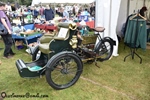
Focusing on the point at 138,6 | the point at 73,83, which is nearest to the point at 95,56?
the point at 73,83

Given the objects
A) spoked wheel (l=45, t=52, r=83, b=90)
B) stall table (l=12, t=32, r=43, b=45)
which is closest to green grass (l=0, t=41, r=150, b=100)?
spoked wheel (l=45, t=52, r=83, b=90)

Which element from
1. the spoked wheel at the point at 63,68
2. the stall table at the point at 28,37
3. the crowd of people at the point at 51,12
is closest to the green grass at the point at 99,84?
the spoked wheel at the point at 63,68

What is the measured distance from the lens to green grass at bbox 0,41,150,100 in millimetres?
2234

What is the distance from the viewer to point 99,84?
2525 millimetres

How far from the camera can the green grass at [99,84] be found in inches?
88.0

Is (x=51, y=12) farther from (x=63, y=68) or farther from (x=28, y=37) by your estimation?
(x=63, y=68)

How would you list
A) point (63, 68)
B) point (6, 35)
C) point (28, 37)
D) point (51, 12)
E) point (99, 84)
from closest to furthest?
1. point (63, 68)
2. point (99, 84)
3. point (6, 35)
4. point (28, 37)
5. point (51, 12)

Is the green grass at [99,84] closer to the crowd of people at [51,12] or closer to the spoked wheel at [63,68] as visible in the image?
the spoked wheel at [63,68]

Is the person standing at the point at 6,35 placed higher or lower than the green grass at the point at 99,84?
higher

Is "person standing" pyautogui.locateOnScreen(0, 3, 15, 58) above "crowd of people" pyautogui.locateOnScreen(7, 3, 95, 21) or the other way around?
the other way around

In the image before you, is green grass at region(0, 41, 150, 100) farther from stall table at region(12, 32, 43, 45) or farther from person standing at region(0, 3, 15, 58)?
stall table at region(12, 32, 43, 45)

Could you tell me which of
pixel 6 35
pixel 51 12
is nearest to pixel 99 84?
pixel 6 35

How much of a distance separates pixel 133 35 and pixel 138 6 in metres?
3.32

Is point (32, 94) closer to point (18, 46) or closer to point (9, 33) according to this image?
point (9, 33)
